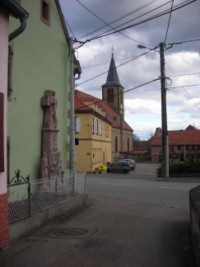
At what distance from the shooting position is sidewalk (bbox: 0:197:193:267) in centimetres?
Result: 764

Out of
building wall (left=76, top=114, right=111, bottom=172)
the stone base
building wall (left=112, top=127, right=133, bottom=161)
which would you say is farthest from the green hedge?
building wall (left=112, top=127, right=133, bottom=161)

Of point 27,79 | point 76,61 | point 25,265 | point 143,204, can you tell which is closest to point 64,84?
point 76,61

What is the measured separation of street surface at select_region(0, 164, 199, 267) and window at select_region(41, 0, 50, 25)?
6.67 meters

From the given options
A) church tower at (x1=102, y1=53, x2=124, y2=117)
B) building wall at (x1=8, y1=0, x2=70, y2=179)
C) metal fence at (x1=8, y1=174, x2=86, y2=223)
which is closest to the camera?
metal fence at (x1=8, y1=174, x2=86, y2=223)

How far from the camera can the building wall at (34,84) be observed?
13.6 metres

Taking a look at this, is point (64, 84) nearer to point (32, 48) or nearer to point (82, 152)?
point (32, 48)

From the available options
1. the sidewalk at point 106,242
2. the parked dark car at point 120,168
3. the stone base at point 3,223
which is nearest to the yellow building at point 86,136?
the parked dark car at point 120,168

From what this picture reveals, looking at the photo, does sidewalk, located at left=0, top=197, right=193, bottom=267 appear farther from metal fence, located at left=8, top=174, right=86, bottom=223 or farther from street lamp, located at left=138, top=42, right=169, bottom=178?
street lamp, located at left=138, top=42, right=169, bottom=178

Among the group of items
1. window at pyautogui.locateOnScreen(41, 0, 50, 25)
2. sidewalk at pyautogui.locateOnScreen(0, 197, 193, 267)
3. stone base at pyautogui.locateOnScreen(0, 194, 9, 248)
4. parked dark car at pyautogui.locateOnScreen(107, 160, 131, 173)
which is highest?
A: window at pyautogui.locateOnScreen(41, 0, 50, 25)

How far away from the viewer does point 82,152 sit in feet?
174

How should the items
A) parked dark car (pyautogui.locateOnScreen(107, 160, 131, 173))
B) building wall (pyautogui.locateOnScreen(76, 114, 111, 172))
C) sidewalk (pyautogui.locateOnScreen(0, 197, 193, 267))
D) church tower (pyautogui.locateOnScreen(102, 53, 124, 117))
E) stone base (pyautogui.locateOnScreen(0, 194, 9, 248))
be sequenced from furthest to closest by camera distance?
church tower (pyautogui.locateOnScreen(102, 53, 124, 117)) < building wall (pyautogui.locateOnScreen(76, 114, 111, 172)) < parked dark car (pyautogui.locateOnScreen(107, 160, 131, 173)) < stone base (pyautogui.locateOnScreen(0, 194, 9, 248)) < sidewalk (pyautogui.locateOnScreen(0, 197, 193, 267))

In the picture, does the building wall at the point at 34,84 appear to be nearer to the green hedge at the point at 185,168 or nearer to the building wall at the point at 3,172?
the building wall at the point at 3,172

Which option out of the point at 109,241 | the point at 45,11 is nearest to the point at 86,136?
the point at 45,11

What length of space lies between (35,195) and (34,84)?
514 centimetres
